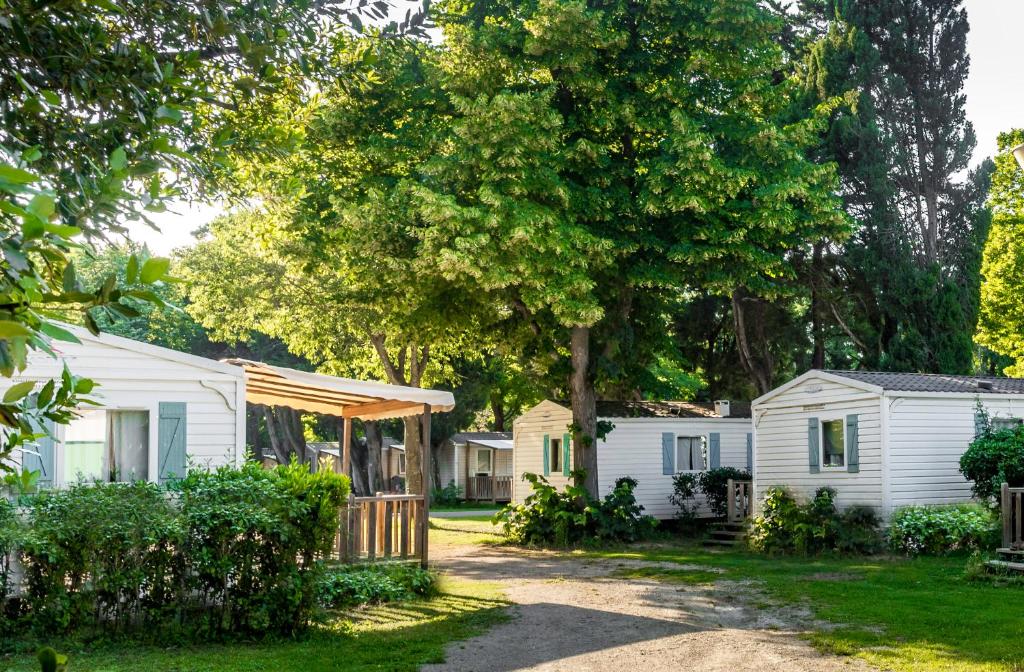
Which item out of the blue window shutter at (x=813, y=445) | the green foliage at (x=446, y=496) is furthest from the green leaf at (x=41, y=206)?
the green foliage at (x=446, y=496)

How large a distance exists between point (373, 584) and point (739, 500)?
1353 centimetres

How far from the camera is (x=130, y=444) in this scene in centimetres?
1288

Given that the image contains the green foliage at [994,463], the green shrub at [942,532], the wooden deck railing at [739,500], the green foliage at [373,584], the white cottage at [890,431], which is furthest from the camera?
the wooden deck railing at [739,500]

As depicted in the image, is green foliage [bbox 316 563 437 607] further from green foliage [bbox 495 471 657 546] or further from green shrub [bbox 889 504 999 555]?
green shrub [bbox 889 504 999 555]

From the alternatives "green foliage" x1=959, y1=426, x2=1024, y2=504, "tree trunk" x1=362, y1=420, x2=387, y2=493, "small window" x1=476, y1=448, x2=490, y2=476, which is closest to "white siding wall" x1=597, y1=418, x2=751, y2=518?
"green foliage" x1=959, y1=426, x2=1024, y2=504

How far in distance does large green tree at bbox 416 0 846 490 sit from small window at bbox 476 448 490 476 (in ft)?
72.7

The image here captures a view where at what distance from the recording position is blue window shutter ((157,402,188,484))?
12914mm

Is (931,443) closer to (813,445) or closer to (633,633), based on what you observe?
(813,445)

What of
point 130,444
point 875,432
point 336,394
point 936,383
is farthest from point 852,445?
point 130,444

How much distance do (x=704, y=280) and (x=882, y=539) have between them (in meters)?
6.15

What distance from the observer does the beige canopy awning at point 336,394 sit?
1330 cm

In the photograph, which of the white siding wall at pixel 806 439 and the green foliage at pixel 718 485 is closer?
the white siding wall at pixel 806 439

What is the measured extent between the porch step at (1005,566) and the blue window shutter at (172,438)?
11.0m

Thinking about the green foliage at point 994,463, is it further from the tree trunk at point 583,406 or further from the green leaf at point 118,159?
the green leaf at point 118,159
